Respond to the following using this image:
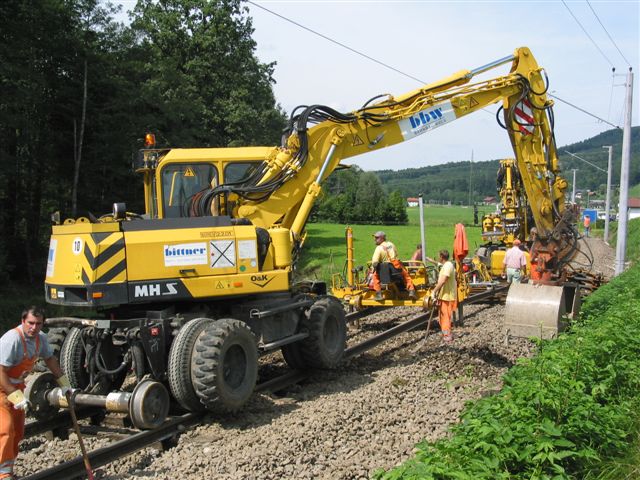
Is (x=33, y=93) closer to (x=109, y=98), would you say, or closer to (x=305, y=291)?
(x=109, y=98)

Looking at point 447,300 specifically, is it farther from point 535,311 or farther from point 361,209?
point 361,209

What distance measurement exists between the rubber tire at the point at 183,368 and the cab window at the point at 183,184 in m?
2.25

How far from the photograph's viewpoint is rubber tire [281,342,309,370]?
31.9ft

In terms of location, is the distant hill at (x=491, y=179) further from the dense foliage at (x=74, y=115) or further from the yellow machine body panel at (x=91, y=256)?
the yellow machine body panel at (x=91, y=256)

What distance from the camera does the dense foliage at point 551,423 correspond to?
15.0 feet

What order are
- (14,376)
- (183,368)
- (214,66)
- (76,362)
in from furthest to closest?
(214,66) < (76,362) < (183,368) < (14,376)

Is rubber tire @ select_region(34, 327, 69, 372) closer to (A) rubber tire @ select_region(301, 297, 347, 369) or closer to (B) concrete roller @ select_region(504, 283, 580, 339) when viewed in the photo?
(A) rubber tire @ select_region(301, 297, 347, 369)

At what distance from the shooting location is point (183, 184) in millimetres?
9336

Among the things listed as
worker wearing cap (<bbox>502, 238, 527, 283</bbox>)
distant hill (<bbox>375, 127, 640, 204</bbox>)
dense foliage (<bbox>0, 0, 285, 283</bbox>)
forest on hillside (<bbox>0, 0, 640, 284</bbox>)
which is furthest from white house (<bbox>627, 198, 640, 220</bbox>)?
worker wearing cap (<bbox>502, 238, 527, 283</bbox>)

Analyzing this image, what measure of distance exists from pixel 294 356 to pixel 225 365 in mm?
2120

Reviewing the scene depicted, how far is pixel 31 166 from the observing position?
28.9m

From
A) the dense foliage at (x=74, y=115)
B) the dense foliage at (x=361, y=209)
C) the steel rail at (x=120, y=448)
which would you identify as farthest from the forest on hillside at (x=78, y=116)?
the dense foliage at (x=361, y=209)

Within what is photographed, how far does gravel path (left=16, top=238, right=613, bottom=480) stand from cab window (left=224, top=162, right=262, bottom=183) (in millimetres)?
3123

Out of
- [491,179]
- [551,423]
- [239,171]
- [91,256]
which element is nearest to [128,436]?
[91,256]
